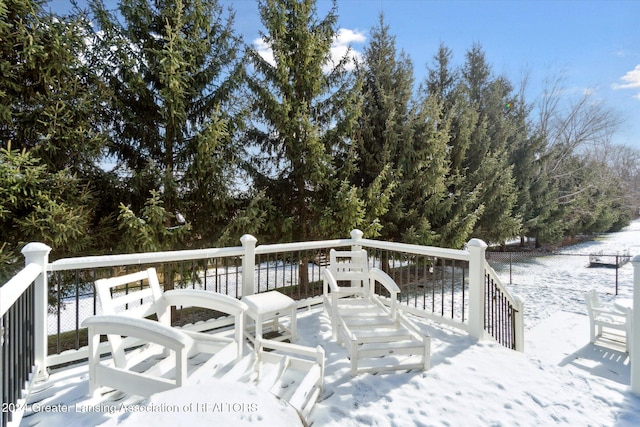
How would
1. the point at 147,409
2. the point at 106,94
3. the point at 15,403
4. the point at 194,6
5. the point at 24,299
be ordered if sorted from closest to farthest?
the point at 147,409, the point at 15,403, the point at 24,299, the point at 106,94, the point at 194,6

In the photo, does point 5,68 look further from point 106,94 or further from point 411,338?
point 411,338

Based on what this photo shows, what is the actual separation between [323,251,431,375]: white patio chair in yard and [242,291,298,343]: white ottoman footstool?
479 mm

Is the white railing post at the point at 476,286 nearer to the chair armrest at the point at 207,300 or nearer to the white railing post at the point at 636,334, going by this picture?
the white railing post at the point at 636,334

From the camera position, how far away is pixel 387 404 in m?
2.46

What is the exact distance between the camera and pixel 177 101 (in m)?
5.36

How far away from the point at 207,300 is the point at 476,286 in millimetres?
2871

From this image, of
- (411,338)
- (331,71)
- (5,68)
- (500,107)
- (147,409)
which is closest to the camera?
(147,409)

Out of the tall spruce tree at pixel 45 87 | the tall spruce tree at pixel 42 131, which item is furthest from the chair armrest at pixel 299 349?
the tall spruce tree at pixel 45 87

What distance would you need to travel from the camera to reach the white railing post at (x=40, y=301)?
2559 millimetres

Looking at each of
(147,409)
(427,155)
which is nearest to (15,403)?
(147,409)

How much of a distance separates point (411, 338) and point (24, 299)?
10.4ft

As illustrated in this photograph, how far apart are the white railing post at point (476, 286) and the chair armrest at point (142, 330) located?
3045 mm

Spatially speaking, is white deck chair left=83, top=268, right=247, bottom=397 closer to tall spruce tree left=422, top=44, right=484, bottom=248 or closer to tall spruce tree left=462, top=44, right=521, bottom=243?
tall spruce tree left=422, top=44, right=484, bottom=248

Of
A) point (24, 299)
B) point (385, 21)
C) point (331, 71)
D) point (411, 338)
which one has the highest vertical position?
point (385, 21)
